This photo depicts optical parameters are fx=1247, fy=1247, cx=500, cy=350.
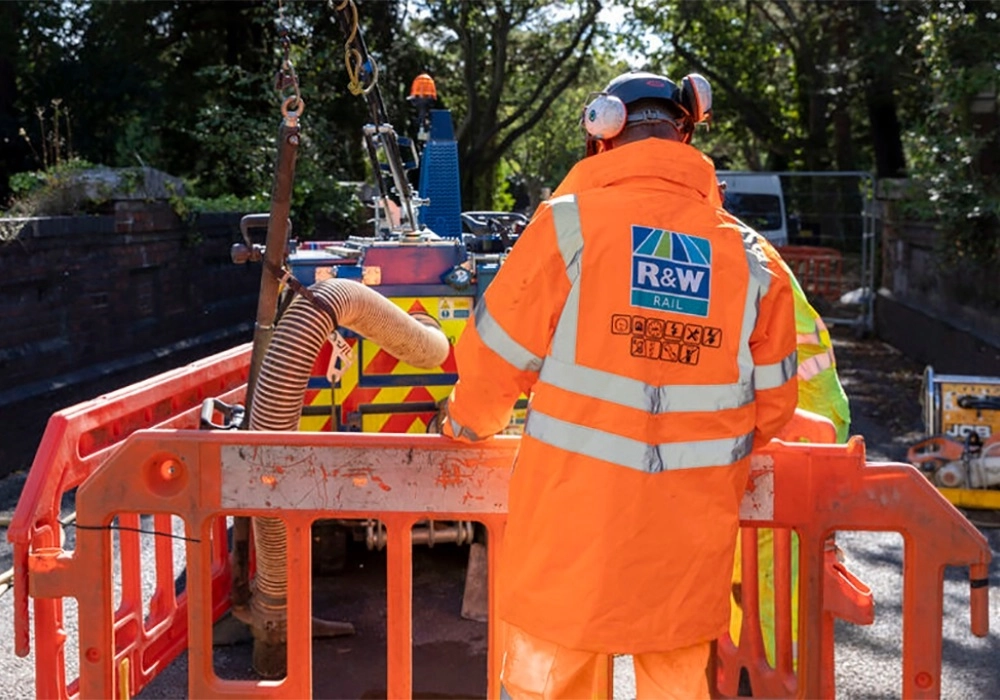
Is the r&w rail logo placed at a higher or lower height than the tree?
lower

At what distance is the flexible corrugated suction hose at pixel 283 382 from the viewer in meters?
4.22

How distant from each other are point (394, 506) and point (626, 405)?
90 cm

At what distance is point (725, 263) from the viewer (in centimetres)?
293

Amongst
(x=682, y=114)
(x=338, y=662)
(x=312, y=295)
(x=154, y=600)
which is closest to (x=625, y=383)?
(x=682, y=114)

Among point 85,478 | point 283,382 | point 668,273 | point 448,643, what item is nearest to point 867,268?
point 448,643

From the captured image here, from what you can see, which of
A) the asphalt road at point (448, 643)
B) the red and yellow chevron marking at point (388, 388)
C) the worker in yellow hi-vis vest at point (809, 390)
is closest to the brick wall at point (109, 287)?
the asphalt road at point (448, 643)

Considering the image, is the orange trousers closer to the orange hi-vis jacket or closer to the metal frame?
the orange hi-vis jacket

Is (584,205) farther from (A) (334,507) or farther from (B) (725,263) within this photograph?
(A) (334,507)

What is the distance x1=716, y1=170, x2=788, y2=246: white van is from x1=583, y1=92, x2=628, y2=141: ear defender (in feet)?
56.9

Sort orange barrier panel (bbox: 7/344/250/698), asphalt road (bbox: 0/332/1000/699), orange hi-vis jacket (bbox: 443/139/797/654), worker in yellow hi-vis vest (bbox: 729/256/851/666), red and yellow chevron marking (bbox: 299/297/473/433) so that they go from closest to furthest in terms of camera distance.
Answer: orange hi-vis jacket (bbox: 443/139/797/654) < orange barrier panel (bbox: 7/344/250/698) < worker in yellow hi-vis vest (bbox: 729/256/851/666) < asphalt road (bbox: 0/332/1000/699) < red and yellow chevron marking (bbox: 299/297/473/433)

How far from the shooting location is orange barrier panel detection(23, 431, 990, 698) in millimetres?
3359

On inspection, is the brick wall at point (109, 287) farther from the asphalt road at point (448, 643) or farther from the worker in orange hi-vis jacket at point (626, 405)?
the worker in orange hi-vis jacket at point (626, 405)

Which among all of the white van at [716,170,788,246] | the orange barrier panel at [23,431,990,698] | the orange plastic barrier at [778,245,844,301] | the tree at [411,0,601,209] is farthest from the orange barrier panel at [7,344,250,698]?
the tree at [411,0,601,209]

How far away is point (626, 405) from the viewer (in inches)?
112
